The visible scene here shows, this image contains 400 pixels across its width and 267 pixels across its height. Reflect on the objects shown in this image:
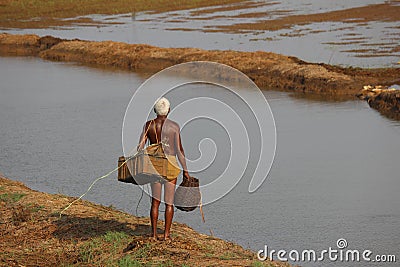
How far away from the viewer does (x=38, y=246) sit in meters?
6.49

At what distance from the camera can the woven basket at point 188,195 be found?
6113mm

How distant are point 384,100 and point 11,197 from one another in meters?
8.62

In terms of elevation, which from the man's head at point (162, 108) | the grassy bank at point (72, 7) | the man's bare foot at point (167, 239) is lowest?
the man's bare foot at point (167, 239)

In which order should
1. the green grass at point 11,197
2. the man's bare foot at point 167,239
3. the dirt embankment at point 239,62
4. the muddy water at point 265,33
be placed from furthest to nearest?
1. the muddy water at point 265,33
2. the dirt embankment at point 239,62
3. the green grass at point 11,197
4. the man's bare foot at point 167,239

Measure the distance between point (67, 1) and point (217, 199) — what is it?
1345 inches

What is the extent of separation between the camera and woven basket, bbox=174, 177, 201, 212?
6.11 m

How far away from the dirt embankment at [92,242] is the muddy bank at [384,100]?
774cm

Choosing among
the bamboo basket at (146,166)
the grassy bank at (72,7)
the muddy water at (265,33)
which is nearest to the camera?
the bamboo basket at (146,166)

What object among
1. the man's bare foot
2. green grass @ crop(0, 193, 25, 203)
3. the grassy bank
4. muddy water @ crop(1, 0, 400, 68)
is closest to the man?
the man's bare foot

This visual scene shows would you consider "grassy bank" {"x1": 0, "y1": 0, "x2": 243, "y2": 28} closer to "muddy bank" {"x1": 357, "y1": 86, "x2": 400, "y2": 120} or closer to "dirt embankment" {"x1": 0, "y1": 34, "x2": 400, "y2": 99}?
"dirt embankment" {"x1": 0, "y1": 34, "x2": 400, "y2": 99}

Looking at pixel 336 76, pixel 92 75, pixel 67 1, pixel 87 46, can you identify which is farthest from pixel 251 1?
pixel 336 76

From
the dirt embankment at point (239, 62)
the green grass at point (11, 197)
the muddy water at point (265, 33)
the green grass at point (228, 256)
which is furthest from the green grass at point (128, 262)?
the muddy water at point (265, 33)

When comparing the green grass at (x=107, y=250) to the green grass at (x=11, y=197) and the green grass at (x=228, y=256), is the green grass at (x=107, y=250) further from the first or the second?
the green grass at (x=11, y=197)

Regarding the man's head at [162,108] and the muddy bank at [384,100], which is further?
the muddy bank at [384,100]
